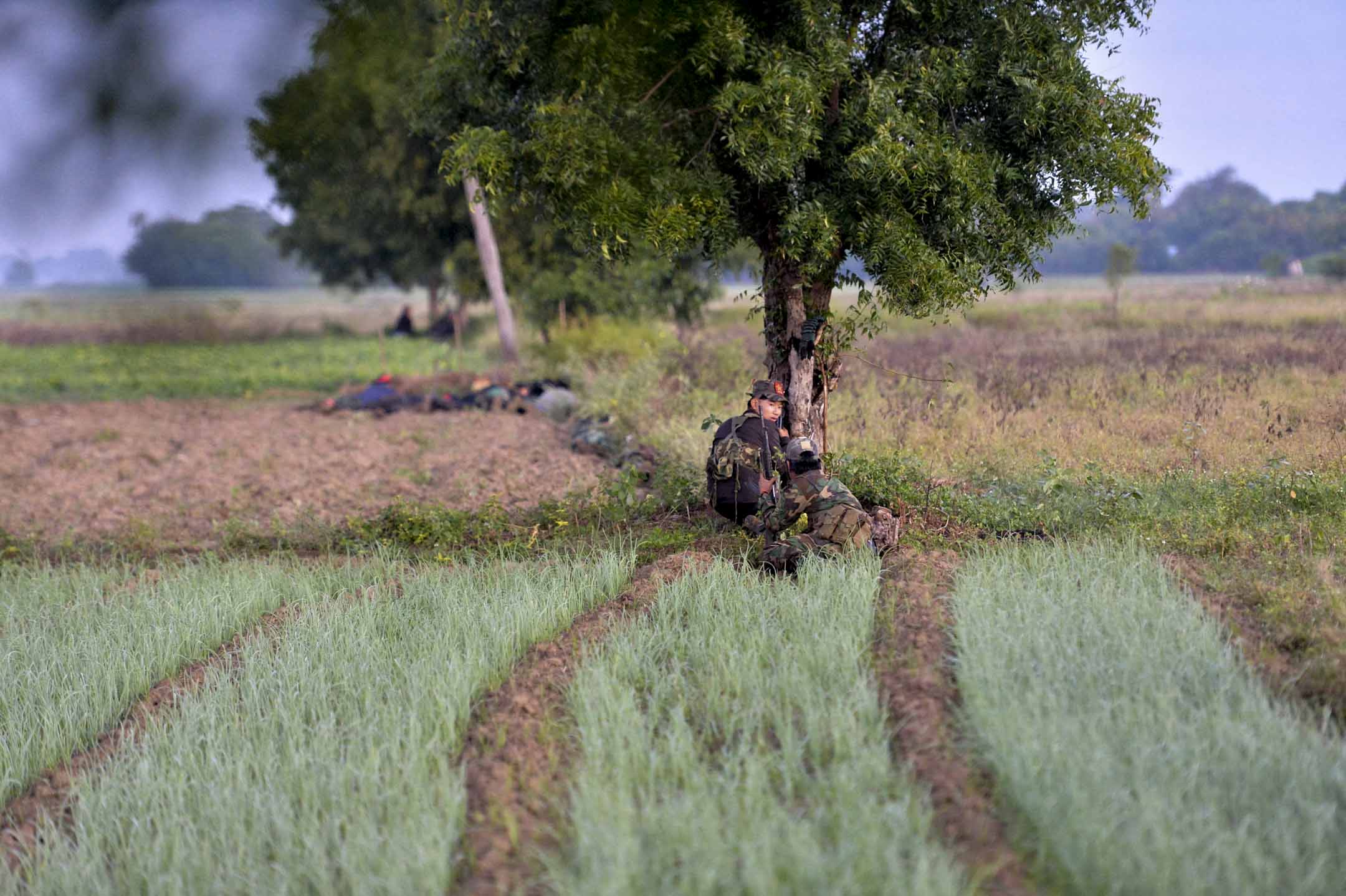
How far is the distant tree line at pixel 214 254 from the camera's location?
Answer: 33.5 feet

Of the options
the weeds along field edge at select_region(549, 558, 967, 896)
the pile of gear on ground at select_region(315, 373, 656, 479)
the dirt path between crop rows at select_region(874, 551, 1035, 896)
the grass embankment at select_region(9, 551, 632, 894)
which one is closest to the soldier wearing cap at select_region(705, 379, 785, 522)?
the dirt path between crop rows at select_region(874, 551, 1035, 896)

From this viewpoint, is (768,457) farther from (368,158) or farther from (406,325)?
(406,325)

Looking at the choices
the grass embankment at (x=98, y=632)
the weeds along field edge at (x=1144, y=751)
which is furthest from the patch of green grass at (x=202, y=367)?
the weeds along field edge at (x=1144, y=751)

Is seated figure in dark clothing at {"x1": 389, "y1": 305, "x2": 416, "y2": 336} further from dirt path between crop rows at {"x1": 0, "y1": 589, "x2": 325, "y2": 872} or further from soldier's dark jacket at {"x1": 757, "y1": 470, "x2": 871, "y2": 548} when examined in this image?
dirt path between crop rows at {"x1": 0, "y1": 589, "x2": 325, "y2": 872}

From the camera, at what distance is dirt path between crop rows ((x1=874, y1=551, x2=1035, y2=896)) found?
3.64 metres

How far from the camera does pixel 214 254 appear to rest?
30391 millimetres

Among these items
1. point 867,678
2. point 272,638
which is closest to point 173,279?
point 272,638

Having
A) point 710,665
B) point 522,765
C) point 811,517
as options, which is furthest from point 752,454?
point 522,765

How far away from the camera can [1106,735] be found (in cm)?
425

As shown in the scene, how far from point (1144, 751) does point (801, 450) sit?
3.97m

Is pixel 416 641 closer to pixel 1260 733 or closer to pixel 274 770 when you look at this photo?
pixel 274 770

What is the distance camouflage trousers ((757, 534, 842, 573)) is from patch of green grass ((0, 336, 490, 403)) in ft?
51.9

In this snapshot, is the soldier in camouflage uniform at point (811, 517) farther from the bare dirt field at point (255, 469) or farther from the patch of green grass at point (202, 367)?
the patch of green grass at point (202, 367)

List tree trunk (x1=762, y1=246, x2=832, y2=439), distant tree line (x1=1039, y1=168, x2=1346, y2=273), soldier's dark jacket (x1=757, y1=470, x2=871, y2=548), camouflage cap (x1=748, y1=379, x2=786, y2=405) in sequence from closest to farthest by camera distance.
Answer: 1. soldier's dark jacket (x1=757, y1=470, x2=871, y2=548)
2. camouflage cap (x1=748, y1=379, x2=786, y2=405)
3. tree trunk (x1=762, y1=246, x2=832, y2=439)
4. distant tree line (x1=1039, y1=168, x2=1346, y2=273)
